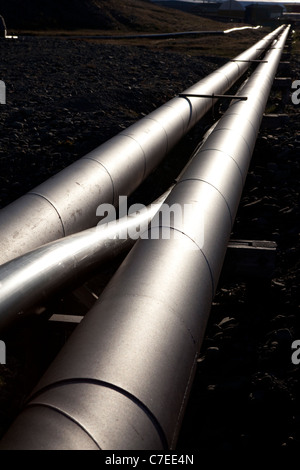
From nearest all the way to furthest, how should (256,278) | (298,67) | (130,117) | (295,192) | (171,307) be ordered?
1. (171,307)
2. (256,278)
3. (295,192)
4. (130,117)
5. (298,67)

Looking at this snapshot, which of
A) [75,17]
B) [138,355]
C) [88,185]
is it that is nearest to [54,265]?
[138,355]

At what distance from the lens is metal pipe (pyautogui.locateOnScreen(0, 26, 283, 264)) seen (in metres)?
5.08

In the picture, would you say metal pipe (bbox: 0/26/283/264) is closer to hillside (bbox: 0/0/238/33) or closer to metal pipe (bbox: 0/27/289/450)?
metal pipe (bbox: 0/27/289/450)

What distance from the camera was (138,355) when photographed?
3.07m

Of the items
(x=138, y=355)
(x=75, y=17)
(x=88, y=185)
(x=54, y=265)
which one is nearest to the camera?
(x=138, y=355)

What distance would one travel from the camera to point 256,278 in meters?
6.28

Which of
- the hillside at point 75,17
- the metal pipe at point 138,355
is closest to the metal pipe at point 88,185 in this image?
the metal pipe at point 138,355

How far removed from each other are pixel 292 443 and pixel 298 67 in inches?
930

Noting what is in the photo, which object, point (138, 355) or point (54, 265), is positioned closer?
point (138, 355)

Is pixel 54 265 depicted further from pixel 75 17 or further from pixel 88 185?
pixel 75 17

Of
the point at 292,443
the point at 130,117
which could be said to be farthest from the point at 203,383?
the point at 130,117

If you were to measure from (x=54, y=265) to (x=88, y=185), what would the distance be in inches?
88.4

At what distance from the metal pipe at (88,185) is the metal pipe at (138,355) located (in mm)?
1361

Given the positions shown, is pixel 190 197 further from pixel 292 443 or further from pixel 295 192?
pixel 295 192
